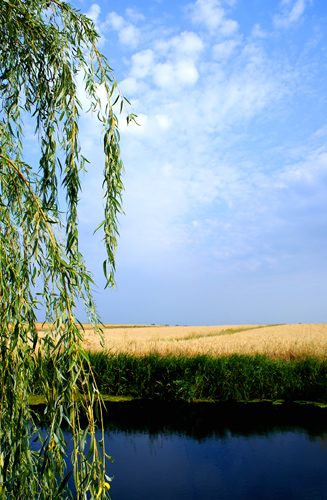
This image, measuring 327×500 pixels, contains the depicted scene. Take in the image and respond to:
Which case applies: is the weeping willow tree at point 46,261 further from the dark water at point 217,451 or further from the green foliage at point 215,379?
the green foliage at point 215,379

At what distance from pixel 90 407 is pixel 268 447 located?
5923 millimetres

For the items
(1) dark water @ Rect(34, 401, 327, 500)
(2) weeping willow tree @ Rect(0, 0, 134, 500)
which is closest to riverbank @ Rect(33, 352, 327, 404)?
(1) dark water @ Rect(34, 401, 327, 500)

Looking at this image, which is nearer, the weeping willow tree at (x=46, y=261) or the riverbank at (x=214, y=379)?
the weeping willow tree at (x=46, y=261)

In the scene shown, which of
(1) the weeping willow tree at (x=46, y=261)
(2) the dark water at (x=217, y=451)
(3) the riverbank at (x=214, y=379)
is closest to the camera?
(1) the weeping willow tree at (x=46, y=261)

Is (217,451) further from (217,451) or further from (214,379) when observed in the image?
(214,379)

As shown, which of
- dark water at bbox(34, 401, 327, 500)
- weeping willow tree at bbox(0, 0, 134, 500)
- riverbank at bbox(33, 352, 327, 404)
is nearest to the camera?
weeping willow tree at bbox(0, 0, 134, 500)

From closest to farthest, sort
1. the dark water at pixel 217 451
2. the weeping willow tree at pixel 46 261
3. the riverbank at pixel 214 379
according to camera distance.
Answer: the weeping willow tree at pixel 46 261
the dark water at pixel 217 451
the riverbank at pixel 214 379

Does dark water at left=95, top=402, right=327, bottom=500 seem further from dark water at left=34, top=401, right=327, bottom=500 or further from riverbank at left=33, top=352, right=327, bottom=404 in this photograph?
riverbank at left=33, top=352, right=327, bottom=404

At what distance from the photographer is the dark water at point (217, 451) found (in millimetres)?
5531

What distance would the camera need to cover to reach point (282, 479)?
19.3 ft

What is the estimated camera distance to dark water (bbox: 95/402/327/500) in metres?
5.54

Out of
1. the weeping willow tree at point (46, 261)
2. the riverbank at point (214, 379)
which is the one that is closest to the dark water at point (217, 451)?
the riverbank at point (214, 379)

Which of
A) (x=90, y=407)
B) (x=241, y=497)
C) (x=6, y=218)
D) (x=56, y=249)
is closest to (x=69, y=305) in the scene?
(x=56, y=249)

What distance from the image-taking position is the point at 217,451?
23.1ft
